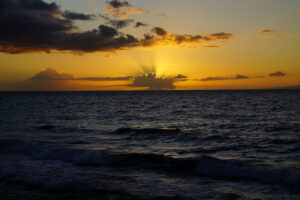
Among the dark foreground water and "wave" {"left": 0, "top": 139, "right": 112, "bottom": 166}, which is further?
"wave" {"left": 0, "top": 139, "right": 112, "bottom": 166}

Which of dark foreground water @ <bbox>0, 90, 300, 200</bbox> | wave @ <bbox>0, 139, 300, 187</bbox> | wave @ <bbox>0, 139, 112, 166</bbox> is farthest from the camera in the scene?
wave @ <bbox>0, 139, 112, 166</bbox>

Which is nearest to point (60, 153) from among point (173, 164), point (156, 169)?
point (156, 169)

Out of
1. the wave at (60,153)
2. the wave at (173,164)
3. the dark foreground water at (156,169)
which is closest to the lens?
the dark foreground water at (156,169)

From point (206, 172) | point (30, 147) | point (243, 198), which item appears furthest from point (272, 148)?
point (30, 147)

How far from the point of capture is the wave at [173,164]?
11.5 meters

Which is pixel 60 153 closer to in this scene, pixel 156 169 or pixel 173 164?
pixel 156 169

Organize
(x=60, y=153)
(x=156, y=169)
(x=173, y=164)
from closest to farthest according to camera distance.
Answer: (x=156, y=169) < (x=173, y=164) < (x=60, y=153)

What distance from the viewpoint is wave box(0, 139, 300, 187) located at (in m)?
11.5

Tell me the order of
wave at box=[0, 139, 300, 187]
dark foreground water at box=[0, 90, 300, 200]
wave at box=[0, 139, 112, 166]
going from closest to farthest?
dark foreground water at box=[0, 90, 300, 200] → wave at box=[0, 139, 300, 187] → wave at box=[0, 139, 112, 166]

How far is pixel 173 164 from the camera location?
13.5 meters

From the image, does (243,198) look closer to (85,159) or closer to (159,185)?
(159,185)

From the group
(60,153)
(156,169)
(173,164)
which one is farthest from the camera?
(60,153)

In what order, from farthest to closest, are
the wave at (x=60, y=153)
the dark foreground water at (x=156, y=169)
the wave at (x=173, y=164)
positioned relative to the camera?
the wave at (x=60, y=153) < the wave at (x=173, y=164) < the dark foreground water at (x=156, y=169)

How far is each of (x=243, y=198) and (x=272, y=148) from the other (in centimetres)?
897
